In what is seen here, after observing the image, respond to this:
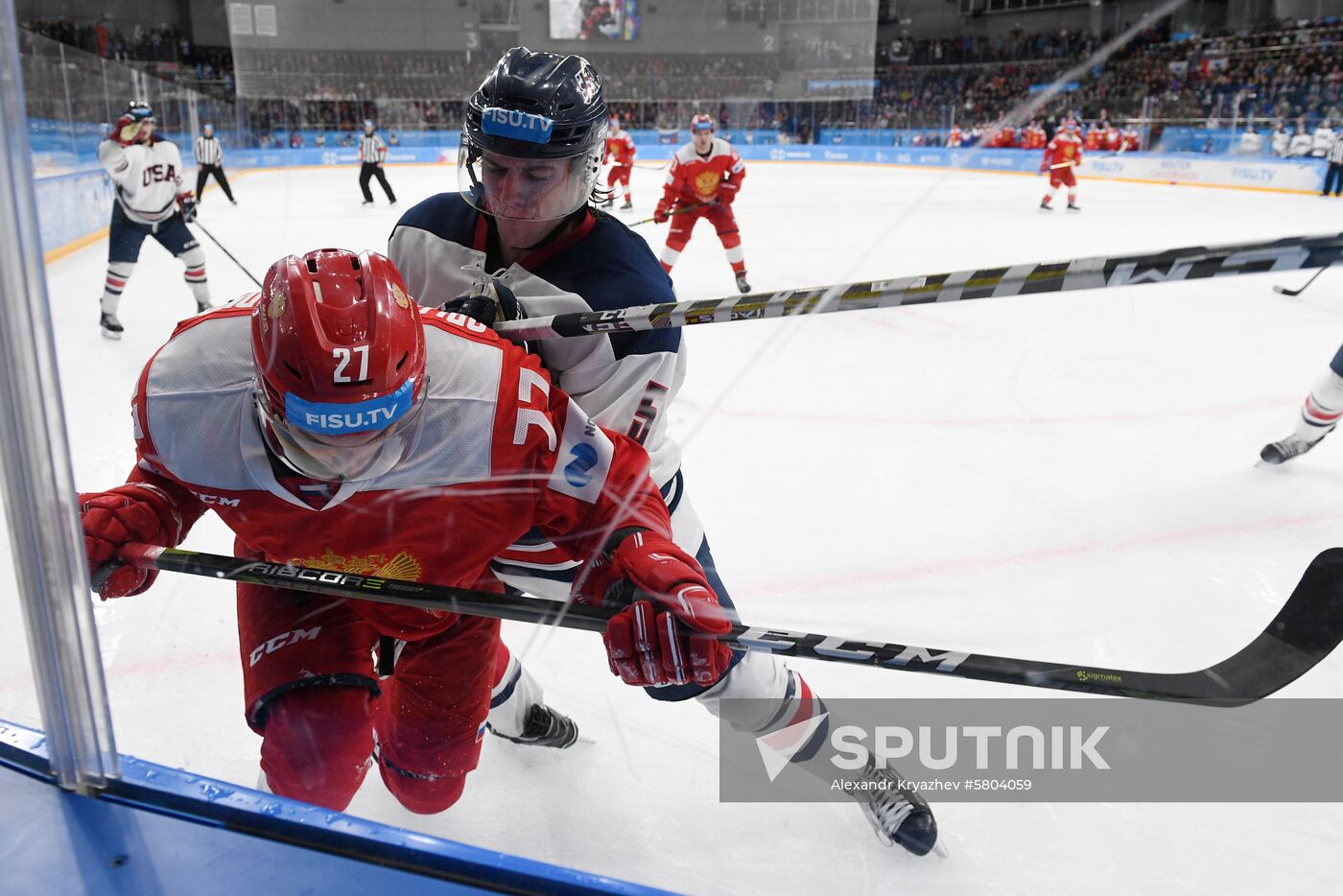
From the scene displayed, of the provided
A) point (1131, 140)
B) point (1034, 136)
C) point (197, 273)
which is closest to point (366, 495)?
point (197, 273)

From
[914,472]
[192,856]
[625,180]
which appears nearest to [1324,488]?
[914,472]

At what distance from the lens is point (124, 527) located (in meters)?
1.11

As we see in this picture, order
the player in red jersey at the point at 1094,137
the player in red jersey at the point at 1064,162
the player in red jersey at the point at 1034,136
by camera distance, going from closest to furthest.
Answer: the player in red jersey at the point at 1064,162, the player in red jersey at the point at 1094,137, the player in red jersey at the point at 1034,136

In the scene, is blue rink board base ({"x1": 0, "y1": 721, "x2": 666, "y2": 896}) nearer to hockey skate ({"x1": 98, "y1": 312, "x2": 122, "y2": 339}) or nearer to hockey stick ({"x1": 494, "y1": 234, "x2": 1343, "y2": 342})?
hockey stick ({"x1": 494, "y1": 234, "x2": 1343, "y2": 342})

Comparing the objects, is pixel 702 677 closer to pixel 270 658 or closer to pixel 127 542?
pixel 270 658

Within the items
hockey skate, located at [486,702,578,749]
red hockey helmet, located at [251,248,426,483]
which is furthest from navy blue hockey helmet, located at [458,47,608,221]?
hockey skate, located at [486,702,578,749]

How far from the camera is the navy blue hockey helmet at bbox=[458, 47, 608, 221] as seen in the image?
131 cm


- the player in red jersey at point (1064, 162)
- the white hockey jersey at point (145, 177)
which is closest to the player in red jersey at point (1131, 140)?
the player in red jersey at point (1064, 162)

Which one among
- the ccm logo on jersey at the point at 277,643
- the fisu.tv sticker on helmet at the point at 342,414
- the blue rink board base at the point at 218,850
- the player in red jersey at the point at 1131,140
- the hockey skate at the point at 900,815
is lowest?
the hockey skate at the point at 900,815

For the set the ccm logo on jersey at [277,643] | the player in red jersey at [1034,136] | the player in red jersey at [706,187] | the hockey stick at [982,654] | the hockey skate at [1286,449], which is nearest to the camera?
→ the hockey stick at [982,654]

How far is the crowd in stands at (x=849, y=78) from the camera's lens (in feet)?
28.8

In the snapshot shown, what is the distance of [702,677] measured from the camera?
1.08 m

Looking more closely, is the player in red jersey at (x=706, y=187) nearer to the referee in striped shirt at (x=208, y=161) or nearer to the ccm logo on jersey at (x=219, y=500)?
the ccm logo on jersey at (x=219, y=500)

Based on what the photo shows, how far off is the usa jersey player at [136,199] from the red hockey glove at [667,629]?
4124mm
